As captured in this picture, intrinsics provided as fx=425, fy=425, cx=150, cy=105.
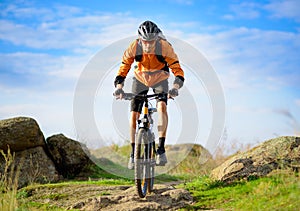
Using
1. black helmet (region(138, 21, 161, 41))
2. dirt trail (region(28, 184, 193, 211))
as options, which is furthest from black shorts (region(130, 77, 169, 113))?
dirt trail (region(28, 184, 193, 211))

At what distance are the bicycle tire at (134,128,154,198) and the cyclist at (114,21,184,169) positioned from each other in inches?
7.2

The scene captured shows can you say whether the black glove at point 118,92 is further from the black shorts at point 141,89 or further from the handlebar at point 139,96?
the black shorts at point 141,89

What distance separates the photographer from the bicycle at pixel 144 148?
270 inches

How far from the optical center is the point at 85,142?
13922mm

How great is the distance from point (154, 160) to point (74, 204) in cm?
157

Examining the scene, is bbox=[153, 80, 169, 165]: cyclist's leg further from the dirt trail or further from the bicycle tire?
the dirt trail

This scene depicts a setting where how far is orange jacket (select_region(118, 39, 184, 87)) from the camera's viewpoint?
24.2 ft

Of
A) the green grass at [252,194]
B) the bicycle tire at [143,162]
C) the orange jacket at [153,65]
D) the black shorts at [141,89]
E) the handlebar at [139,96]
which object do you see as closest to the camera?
the green grass at [252,194]

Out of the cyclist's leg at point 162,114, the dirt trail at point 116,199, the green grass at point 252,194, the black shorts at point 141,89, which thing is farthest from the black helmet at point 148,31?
the green grass at point 252,194

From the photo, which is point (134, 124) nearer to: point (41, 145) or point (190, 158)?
point (41, 145)

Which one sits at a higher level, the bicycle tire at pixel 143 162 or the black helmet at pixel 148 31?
the black helmet at pixel 148 31

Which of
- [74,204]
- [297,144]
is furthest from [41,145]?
[297,144]

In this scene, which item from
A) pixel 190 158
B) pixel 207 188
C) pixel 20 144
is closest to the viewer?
pixel 207 188

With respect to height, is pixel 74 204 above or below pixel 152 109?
below
